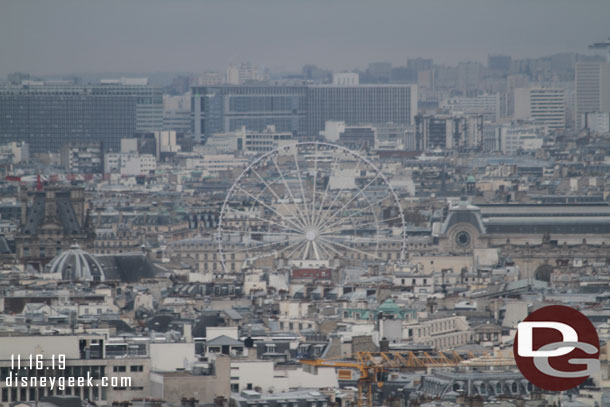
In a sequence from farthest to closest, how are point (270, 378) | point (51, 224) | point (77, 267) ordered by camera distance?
point (51, 224) < point (77, 267) < point (270, 378)

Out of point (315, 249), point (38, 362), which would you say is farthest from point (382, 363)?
point (315, 249)

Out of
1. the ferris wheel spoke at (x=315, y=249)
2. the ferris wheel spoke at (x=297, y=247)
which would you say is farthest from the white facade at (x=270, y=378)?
the ferris wheel spoke at (x=297, y=247)

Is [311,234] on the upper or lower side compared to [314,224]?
lower

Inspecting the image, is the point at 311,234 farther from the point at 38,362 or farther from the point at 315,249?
the point at 38,362

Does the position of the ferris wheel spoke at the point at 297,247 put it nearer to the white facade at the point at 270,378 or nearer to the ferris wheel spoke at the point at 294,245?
the ferris wheel spoke at the point at 294,245

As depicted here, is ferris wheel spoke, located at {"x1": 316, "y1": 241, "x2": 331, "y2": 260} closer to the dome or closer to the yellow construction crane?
the dome

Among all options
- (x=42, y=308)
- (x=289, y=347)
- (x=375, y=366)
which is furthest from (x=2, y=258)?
(x=375, y=366)

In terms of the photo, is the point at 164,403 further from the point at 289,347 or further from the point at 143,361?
the point at 289,347

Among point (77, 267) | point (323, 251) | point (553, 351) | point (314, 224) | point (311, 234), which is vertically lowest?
point (553, 351)
